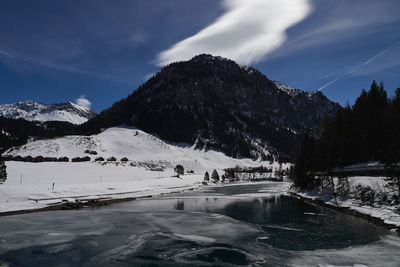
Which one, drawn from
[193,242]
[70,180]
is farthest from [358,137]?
[70,180]

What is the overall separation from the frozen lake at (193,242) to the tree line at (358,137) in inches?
819

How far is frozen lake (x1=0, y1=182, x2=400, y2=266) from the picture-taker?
680 inches

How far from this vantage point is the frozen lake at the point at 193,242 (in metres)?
17.3

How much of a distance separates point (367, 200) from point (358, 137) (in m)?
19.4

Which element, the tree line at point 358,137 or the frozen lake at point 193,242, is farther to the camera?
the tree line at point 358,137

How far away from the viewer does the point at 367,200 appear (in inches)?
1451

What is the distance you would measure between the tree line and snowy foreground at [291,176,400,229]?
4.93 meters

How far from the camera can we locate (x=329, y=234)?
82.1ft

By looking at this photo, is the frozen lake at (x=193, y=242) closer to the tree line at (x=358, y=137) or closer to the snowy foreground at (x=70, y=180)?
the snowy foreground at (x=70, y=180)

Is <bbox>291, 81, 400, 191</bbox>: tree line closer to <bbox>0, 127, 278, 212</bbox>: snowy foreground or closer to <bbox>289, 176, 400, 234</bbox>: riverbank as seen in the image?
<bbox>289, 176, 400, 234</bbox>: riverbank

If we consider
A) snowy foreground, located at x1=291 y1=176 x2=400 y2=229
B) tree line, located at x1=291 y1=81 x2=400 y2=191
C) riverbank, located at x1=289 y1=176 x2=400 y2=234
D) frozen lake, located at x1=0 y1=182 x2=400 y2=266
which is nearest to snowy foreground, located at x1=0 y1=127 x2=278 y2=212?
frozen lake, located at x1=0 y1=182 x2=400 y2=266

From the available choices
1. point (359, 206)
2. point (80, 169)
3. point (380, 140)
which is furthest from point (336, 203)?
point (80, 169)

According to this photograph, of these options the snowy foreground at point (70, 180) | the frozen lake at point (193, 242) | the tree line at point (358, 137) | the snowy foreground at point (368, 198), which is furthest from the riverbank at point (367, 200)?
the snowy foreground at point (70, 180)

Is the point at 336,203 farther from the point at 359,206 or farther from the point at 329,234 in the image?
the point at 329,234
